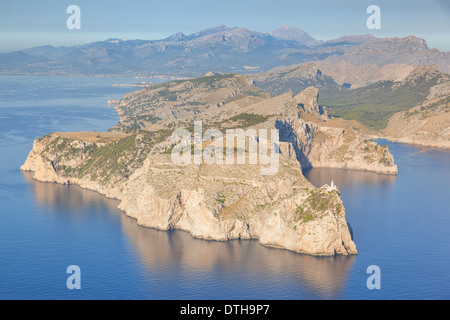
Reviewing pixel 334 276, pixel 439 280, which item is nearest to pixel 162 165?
pixel 334 276

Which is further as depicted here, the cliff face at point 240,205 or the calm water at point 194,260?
the cliff face at point 240,205

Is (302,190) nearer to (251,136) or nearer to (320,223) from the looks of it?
(320,223)

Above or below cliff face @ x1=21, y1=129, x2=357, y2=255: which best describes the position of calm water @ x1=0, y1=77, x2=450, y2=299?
below

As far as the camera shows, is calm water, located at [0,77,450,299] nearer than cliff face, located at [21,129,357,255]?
Yes

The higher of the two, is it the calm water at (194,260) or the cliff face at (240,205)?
the cliff face at (240,205)

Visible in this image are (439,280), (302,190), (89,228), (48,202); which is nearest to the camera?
(439,280)

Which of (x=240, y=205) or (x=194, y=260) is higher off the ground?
(x=240, y=205)

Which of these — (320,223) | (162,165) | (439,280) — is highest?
(162,165)

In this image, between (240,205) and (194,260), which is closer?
(194,260)
